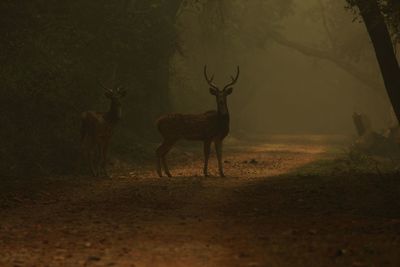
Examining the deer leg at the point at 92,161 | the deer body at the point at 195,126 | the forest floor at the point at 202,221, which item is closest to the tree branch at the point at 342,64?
the deer body at the point at 195,126

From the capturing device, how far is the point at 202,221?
401 inches

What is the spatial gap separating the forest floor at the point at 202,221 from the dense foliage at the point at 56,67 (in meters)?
1.91

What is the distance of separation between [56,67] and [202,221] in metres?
10.3

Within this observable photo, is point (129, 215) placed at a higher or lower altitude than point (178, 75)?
lower

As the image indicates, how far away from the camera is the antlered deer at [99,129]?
1750cm

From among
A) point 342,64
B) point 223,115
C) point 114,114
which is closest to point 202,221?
point 223,115

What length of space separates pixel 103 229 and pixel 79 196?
3642mm

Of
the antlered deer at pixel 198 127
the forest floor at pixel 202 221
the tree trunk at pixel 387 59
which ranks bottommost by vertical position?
the forest floor at pixel 202 221

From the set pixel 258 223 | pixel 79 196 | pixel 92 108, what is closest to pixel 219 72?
pixel 92 108

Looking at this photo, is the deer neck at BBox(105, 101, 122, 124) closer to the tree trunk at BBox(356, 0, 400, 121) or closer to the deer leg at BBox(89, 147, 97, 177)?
the deer leg at BBox(89, 147, 97, 177)

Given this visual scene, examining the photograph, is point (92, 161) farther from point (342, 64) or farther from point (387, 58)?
point (342, 64)

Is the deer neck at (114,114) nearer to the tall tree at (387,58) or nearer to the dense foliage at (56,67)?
the dense foliage at (56,67)

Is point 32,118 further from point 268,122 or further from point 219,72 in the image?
point 268,122

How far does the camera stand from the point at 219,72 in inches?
1845
